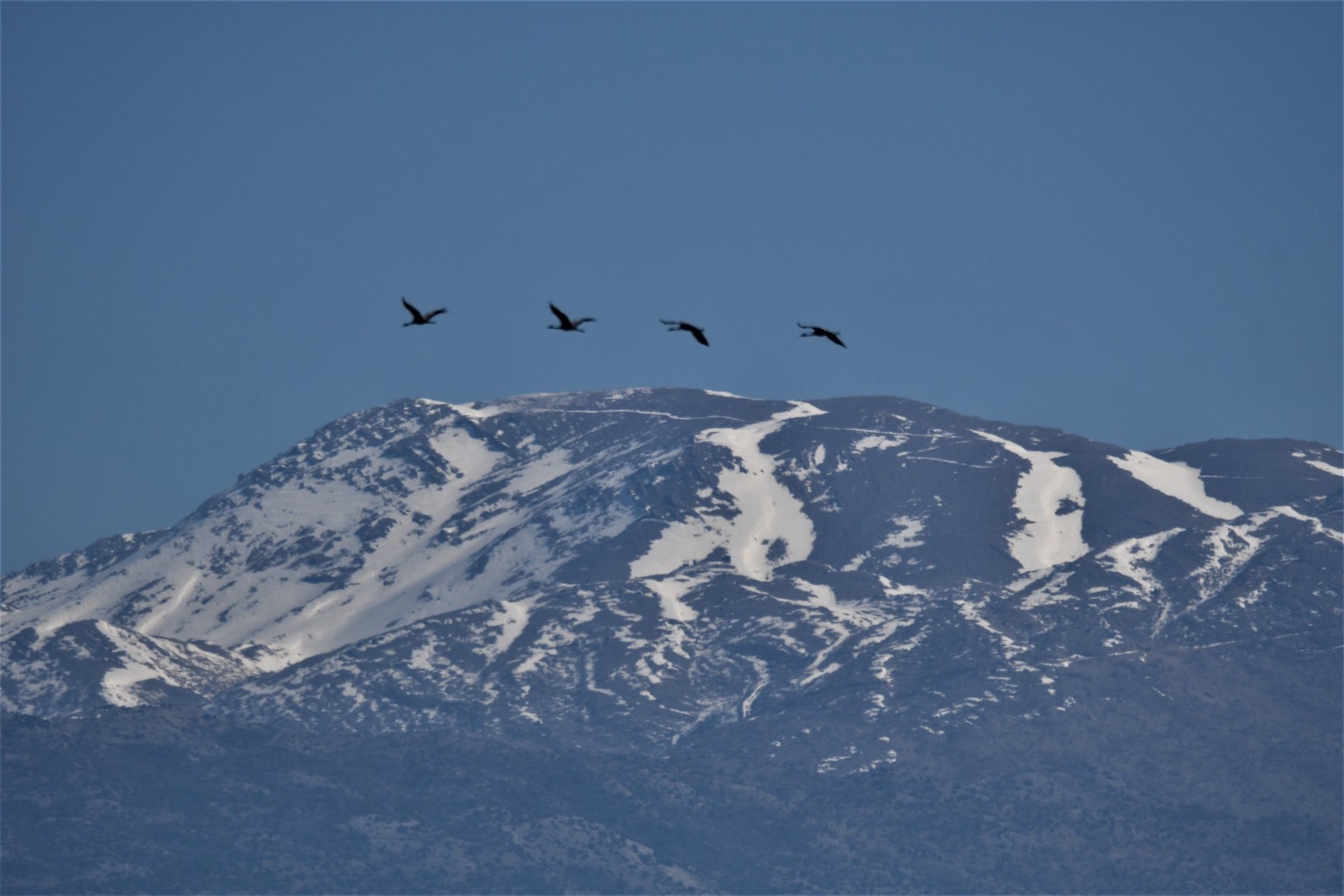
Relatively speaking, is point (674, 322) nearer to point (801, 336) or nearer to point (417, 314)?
point (801, 336)

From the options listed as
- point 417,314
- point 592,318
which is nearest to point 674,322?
point 592,318

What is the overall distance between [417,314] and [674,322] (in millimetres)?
21398

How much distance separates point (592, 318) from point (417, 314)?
1397 cm

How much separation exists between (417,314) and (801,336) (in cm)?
2221

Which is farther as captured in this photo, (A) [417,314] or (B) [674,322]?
(A) [417,314]

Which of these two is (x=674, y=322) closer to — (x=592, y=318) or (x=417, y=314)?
(x=592, y=318)

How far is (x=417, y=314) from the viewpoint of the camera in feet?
479

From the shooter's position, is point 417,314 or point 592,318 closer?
point 592,318

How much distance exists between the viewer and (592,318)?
136 metres

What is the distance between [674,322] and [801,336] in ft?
33.6

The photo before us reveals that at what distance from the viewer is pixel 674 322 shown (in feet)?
426

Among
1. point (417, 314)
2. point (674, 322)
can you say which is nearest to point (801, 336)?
point (674, 322)
